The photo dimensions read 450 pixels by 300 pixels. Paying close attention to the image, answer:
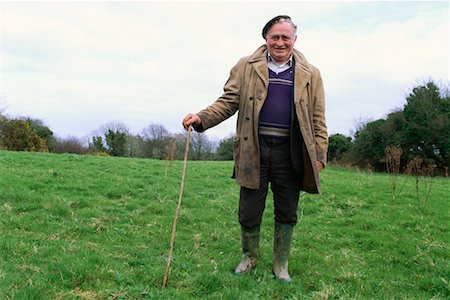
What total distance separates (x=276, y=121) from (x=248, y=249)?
1.44 metres

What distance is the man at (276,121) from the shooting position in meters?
4.05

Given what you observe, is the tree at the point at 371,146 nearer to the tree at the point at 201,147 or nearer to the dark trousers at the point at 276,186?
the tree at the point at 201,147

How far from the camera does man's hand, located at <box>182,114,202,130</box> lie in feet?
13.0

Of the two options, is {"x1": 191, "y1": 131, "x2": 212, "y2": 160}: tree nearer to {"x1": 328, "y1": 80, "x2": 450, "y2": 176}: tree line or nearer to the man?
{"x1": 328, "y1": 80, "x2": 450, "y2": 176}: tree line

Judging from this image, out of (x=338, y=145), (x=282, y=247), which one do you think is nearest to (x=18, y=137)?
(x=338, y=145)

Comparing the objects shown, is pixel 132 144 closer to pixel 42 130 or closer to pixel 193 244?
pixel 42 130

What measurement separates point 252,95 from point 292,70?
1.60 feet

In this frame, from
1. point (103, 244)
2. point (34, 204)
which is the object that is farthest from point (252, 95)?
point (34, 204)

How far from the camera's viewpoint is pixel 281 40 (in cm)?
401

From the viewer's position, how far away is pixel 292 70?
4156 millimetres

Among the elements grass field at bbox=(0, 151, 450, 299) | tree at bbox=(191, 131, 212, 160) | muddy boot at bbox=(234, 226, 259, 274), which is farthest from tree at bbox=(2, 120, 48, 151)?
muddy boot at bbox=(234, 226, 259, 274)

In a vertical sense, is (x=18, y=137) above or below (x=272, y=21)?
above

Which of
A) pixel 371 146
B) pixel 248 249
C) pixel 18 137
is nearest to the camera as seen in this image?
pixel 248 249

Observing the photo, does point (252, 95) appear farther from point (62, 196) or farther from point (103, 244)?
point (62, 196)
